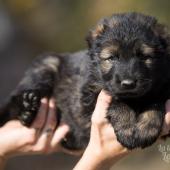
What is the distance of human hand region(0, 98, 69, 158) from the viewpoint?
16.0 ft

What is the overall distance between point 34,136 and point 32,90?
0.40 metres

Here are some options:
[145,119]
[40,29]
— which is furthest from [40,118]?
[40,29]

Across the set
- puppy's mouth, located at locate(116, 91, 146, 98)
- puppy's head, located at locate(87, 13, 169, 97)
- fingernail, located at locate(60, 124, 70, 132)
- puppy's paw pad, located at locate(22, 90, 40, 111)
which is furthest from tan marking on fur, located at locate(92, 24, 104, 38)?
fingernail, located at locate(60, 124, 70, 132)

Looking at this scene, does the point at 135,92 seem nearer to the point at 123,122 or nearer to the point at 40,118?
the point at 123,122

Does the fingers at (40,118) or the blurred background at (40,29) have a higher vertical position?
the blurred background at (40,29)

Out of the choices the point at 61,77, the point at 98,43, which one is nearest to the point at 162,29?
the point at 98,43

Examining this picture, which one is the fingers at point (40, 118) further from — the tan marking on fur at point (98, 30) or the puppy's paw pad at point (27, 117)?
the tan marking on fur at point (98, 30)

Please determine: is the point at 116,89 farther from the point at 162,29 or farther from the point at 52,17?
the point at 52,17

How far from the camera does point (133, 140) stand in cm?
429

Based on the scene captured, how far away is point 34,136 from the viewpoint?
489 cm

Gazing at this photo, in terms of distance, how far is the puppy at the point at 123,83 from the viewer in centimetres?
427

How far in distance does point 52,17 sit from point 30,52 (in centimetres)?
75

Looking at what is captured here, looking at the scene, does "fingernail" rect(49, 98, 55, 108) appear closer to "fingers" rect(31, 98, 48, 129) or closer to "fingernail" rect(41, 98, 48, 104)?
"fingernail" rect(41, 98, 48, 104)

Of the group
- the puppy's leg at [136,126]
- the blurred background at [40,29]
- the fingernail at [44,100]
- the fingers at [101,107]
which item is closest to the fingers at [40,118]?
the fingernail at [44,100]
